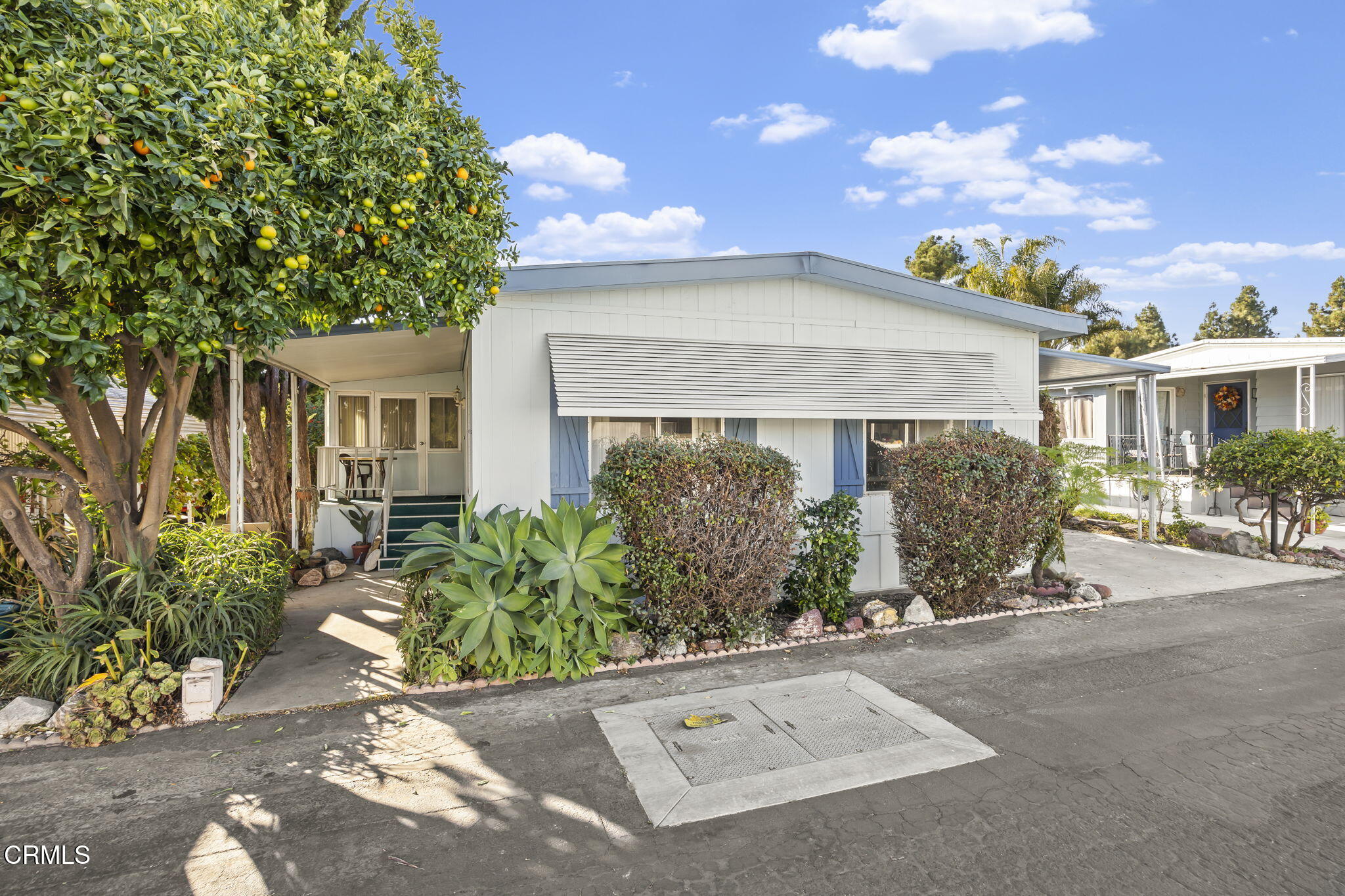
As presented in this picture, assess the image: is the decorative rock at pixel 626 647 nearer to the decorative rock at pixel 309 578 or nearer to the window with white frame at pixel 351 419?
the decorative rock at pixel 309 578

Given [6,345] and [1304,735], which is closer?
[6,345]

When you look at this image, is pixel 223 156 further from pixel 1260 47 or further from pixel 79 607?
pixel 1260 47

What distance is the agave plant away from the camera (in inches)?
169

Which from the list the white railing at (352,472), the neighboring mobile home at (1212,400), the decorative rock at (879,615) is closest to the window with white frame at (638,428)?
the decorative rock at (879,615)

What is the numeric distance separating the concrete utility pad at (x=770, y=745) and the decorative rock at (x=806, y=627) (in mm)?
969

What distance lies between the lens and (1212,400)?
14805 millimetres

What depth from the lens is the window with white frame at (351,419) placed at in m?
10.6

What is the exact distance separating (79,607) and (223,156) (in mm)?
3240

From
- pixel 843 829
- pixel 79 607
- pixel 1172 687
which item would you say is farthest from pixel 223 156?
pixel 1172 687

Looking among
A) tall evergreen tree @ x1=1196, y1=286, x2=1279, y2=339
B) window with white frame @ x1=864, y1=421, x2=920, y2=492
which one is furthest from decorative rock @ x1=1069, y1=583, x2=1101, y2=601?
tall evergreen tree @ x1=1196, y1=286, x2=1279, y2=339

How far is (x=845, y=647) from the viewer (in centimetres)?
528

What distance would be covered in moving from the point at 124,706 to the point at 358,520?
18.8 ft

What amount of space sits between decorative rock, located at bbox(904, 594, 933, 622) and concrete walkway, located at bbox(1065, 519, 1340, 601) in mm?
2516

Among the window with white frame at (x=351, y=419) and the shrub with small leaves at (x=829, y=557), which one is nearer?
the shrub with small leaves at (x=829, y=557)
